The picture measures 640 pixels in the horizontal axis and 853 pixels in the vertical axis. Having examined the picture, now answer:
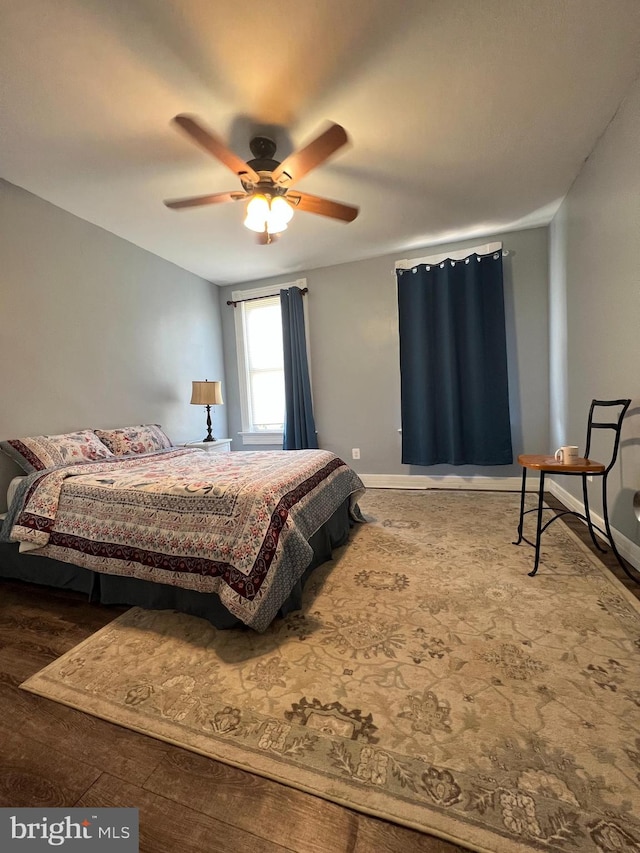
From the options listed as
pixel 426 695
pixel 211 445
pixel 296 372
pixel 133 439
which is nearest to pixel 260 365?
pixel 296 372

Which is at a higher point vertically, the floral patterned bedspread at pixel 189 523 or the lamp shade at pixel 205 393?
the lamp shade at pixel 205 393

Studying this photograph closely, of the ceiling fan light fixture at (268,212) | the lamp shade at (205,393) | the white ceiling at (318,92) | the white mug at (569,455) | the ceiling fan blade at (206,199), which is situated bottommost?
the white mug at (569,455)

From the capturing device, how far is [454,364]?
3.73 metres

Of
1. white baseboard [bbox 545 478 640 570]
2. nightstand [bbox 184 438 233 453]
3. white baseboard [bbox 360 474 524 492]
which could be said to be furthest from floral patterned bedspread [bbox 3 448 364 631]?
white baseboard [bbox 360 474 524 492]

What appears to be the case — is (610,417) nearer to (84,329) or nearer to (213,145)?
(213,145)

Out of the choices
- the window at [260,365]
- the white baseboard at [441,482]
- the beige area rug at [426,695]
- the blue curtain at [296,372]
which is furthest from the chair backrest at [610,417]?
the window at [260,365]

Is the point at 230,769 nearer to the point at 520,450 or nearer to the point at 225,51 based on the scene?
the point at 225,51

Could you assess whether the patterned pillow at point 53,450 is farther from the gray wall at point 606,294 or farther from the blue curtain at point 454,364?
the gray wall at point 606,294

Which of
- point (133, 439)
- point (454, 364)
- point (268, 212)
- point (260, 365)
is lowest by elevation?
point (133, 439)

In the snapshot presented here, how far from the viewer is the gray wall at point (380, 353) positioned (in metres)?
3.58

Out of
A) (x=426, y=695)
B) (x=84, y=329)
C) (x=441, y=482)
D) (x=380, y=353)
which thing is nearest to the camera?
(x=426, y=695)

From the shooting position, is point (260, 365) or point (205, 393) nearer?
point (205, 393)

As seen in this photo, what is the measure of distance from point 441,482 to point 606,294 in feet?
7.48

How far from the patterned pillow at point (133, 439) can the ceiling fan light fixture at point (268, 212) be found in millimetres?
1960
